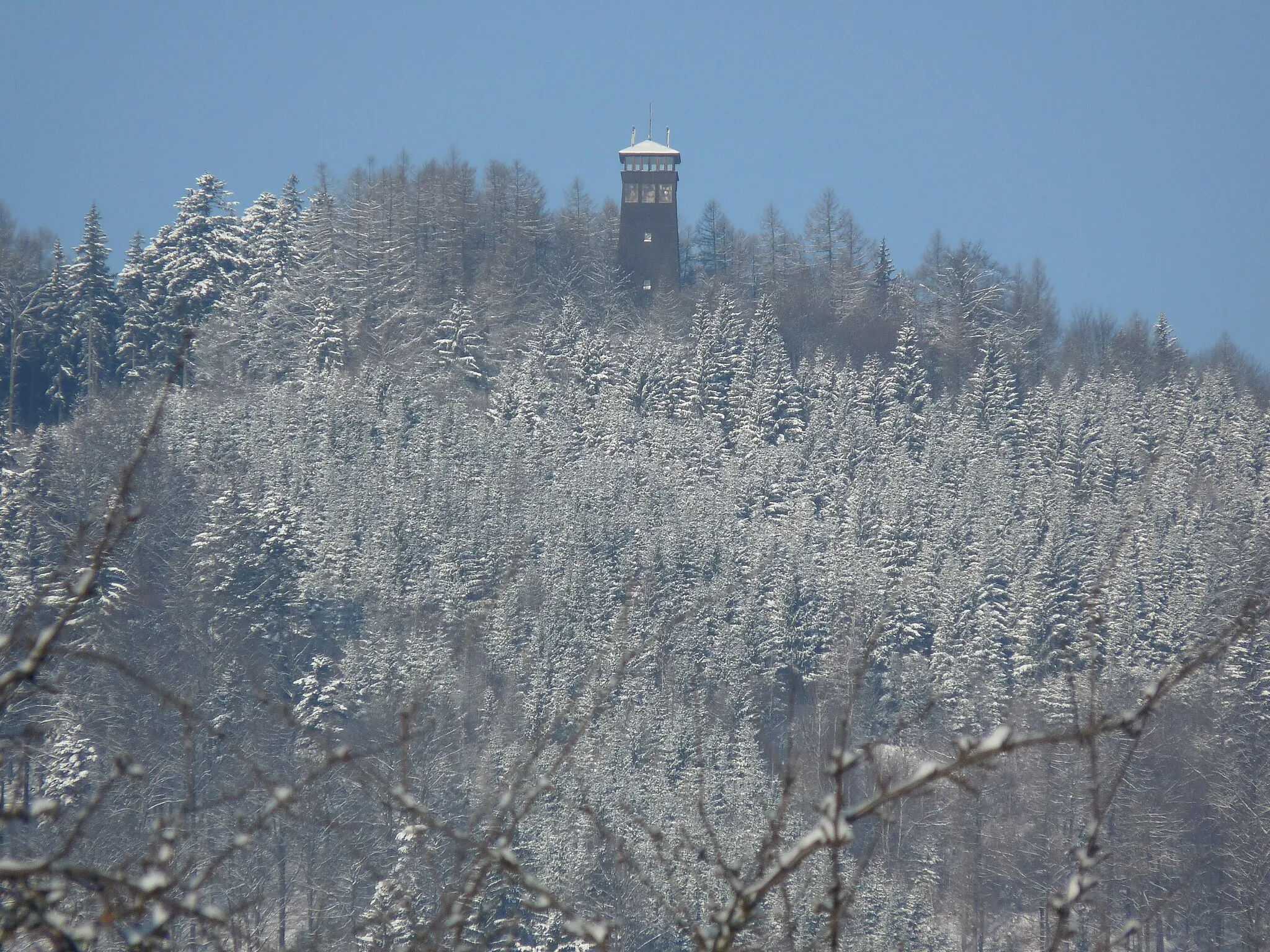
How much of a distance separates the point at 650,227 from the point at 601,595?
124ft

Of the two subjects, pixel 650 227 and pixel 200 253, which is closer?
pixel 200 253

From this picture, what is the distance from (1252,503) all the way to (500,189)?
47032 mm

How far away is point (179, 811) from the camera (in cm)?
254

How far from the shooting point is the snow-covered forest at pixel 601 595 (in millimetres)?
2693

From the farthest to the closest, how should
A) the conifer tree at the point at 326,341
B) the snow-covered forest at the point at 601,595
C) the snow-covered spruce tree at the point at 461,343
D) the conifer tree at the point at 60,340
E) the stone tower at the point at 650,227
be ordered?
the stone tower at the point at 650,227
the snow-covered spruce tree at the point at 461,343
the conifer tree at the point at 326,341
the conifer tree at the point at 60,340
the snow-covered forest at the point at 601,595

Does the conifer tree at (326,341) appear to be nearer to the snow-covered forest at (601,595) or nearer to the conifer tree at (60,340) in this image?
the snow-covered forest at (601,595)

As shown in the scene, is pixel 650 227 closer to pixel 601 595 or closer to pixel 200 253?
pixel 200 253

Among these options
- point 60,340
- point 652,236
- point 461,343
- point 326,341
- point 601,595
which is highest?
point 652,236

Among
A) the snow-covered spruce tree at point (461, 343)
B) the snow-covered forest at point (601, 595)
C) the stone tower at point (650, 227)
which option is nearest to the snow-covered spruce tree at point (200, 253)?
the snow-covered forest at point (601, 595)

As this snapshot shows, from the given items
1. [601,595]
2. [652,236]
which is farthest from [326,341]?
[601,595]

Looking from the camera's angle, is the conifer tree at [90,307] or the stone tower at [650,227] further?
the stone tower at [650,227]

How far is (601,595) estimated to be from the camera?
50.4 metres

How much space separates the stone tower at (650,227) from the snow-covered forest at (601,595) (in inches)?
68.5

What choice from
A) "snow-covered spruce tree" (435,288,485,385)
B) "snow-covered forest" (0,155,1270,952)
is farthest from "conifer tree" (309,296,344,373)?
"snow-covered spruce tree" (435,288,485,385)
